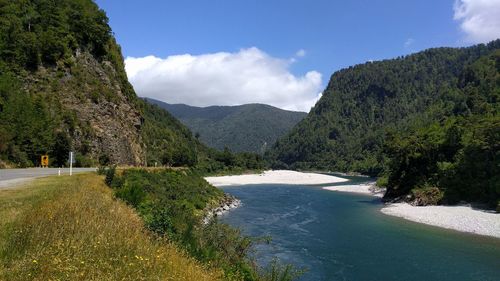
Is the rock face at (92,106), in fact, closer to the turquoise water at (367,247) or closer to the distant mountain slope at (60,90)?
the distant mountain slope at (60,90)

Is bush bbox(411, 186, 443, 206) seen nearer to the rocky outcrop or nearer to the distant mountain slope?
the rocky outcrop

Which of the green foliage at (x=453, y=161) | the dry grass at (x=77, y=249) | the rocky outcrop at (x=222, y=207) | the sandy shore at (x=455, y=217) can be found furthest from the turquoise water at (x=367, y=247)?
the green foliage at (x=453, y=161)

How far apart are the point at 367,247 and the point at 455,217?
70.4ft

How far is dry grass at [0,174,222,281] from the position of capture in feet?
28.1

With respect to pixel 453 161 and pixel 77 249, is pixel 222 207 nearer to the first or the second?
pixel 453 161

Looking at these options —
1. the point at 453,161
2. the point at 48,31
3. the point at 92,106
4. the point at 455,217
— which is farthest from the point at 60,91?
the point at 453,161

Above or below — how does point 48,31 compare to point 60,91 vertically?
above

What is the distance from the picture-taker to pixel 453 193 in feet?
212

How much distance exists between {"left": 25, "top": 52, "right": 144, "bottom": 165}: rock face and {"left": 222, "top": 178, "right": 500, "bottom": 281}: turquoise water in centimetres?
2192

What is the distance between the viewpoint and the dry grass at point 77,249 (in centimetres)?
858

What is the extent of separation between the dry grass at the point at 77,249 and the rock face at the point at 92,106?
152ft

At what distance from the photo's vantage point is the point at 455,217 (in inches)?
2002

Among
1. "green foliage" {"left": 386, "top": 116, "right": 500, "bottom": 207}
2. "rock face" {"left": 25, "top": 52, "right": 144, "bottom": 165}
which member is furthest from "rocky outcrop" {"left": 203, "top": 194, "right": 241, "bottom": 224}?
"green foliage" {"left": 386, "top": 116, "right": 500, "bottom": 207}

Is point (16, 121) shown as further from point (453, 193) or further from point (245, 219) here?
point (453, 193)
